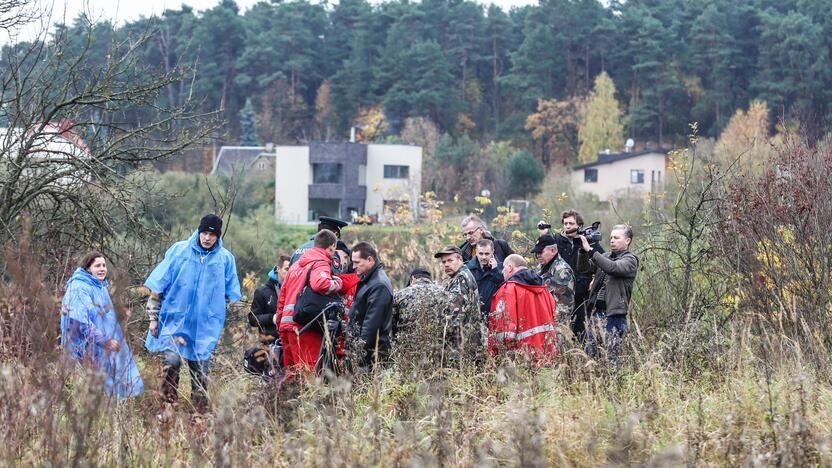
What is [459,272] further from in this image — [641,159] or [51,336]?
[641,159]

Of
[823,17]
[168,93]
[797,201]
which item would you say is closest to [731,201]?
[797,201]

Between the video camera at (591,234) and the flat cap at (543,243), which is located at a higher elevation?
the video camera at (591,234)

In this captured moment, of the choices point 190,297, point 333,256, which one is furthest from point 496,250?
point 190,297

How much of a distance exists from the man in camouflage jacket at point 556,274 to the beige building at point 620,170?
56.1 m

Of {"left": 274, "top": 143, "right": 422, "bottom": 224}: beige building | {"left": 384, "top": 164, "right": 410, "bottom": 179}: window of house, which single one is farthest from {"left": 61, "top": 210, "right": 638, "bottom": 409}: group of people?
{"left": 274, "top": 143, "right": 422, "bottom": 224}: beige building

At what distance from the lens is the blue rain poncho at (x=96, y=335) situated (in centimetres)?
541

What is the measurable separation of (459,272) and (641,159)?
195 ft

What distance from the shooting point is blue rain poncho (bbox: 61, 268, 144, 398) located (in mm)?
5406

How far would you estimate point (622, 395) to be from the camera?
678 cm

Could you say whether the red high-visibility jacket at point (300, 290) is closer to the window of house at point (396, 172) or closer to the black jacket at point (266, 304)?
the black jacket at point (266, 304)

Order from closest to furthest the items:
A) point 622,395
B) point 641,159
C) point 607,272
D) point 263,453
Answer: point 263,453, point 622,395, point 607,272, point 641,159

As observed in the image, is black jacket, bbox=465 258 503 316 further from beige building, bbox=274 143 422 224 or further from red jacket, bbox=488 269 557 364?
beige building, bbox=274 143 422 224

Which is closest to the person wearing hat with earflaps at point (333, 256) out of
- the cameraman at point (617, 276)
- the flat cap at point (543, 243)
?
the flat cap at point (543, 243)

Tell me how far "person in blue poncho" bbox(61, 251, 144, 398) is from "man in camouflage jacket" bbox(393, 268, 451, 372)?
6.06 feet
